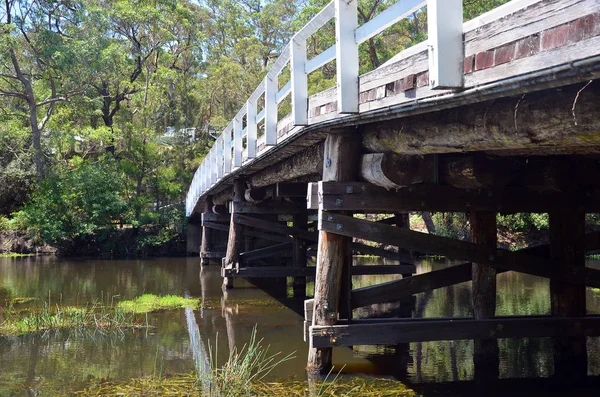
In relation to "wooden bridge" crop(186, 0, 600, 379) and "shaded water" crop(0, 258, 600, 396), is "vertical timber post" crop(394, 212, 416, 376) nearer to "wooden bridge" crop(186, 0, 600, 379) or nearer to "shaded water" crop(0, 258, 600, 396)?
"shaded water" crop(0, 258, 600, 396)

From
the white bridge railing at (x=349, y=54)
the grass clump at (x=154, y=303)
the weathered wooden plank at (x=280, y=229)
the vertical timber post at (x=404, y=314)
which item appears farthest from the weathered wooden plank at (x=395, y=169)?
the weathered wooden plank at (x=280, y=229)

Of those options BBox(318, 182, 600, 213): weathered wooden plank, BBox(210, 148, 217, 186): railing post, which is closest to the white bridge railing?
BBox(318, 182, 600, 213): weathered wooden plank

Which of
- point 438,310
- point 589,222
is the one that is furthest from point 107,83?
point 438,310

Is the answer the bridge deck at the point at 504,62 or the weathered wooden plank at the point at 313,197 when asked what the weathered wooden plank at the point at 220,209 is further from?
the bridge deck at the point at 504,62

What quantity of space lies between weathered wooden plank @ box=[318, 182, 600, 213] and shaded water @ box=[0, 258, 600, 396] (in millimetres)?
1695

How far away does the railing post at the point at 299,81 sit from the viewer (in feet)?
19.3

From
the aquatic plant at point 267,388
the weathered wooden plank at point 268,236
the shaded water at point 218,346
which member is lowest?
the aquatic plant at point 267,388

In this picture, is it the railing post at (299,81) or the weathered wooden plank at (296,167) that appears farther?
the weathered wooden plank at (296,167)

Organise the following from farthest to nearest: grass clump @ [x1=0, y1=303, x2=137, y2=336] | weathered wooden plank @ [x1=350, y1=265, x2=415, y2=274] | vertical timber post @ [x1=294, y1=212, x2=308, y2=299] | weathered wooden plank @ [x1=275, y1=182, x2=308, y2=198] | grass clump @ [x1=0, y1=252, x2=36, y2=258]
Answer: grass clump @ [x1=0, y1=252, x2=36, y2=258], vertical timber post @ [x1=294, y1=212, x2=308, y2=299], weathered wooden plank @ [x1=350, y1=265, x2=415, y2=274], weathered wooden plank @ [x1=275, y1=182, x2=308, y2=198], grass clump @ [x1=0, y1=303, x2=137, y2=336]

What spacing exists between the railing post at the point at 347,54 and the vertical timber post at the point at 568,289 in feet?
10.3

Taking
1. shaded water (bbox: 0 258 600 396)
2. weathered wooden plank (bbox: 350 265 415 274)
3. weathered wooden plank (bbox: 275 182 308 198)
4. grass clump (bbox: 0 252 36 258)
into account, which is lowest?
shaded water (bbox: 0 258 600 396)

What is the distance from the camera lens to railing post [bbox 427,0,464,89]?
3.38m

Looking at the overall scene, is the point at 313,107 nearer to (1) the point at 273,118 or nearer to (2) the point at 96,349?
(1) the point at 273,118

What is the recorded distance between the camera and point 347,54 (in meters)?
4.81
